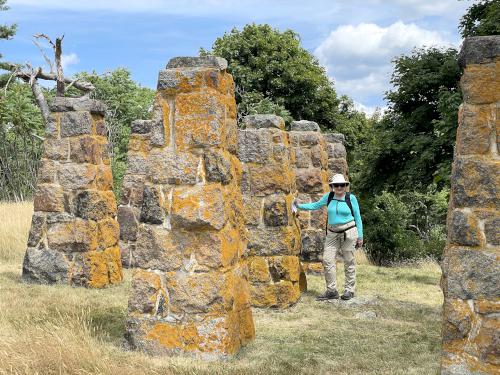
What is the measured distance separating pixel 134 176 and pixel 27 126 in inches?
441

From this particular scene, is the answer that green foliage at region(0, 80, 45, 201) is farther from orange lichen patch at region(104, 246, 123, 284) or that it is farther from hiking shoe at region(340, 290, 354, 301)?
hiking shoe at region(340, 290, 354, 301)

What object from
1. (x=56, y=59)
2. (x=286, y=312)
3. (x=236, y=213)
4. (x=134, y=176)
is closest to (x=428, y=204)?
(x=56, y=59)

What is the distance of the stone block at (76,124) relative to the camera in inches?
369

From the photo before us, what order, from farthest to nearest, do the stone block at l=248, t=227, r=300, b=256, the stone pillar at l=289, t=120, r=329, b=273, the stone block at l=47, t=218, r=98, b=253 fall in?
Result: 1. the stone pillar at l=289, t=120, r=329, b=273
2. the stone block at l=47, t=218, r=98, b=253
3. the stone block at l=248, t=227, r=300, b=256

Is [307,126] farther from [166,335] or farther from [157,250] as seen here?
[166,335]

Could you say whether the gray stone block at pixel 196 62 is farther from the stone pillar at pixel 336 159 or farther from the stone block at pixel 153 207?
the stone pillar at pixel 336 159

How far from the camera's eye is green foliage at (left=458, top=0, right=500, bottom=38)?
15.6 m

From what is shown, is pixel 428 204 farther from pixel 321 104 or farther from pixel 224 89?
pixel 224 89

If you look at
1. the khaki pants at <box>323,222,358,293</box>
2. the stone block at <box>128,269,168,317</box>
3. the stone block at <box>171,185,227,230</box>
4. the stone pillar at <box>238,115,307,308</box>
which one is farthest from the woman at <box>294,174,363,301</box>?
the stone block at <box>128,269,168,317</box>

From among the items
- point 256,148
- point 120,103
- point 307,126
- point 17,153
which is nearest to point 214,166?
point 256,148

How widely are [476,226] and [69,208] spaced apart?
6.29m

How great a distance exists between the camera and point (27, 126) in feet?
70.4

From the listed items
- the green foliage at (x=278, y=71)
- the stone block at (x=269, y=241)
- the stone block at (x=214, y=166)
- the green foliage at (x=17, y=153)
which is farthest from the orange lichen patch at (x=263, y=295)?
the green foliage at (x=278, y=71)

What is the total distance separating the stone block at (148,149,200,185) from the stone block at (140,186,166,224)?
0.35 ft
